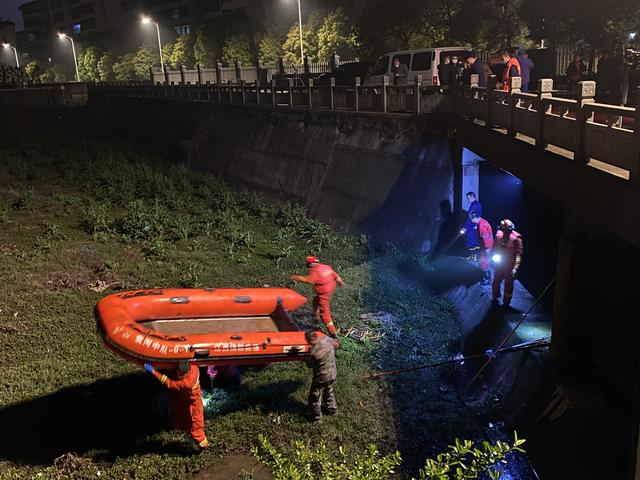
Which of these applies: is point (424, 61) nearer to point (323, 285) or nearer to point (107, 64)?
point (323, 285)

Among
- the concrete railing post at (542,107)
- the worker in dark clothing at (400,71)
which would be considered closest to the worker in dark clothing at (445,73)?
the worker in dark clothing at (400,71)

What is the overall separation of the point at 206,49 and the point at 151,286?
49.3 meters

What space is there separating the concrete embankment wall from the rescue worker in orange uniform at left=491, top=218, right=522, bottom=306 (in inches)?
147

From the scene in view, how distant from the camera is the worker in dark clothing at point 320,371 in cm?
848

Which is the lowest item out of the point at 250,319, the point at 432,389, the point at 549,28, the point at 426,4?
the point at 432,389

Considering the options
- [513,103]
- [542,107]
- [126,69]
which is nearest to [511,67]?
[513,103]

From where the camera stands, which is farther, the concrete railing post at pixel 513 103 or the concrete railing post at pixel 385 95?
the concrete railing post at pixel 385 95

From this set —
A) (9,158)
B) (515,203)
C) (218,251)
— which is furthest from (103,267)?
(9,158)

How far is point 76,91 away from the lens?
167 ft

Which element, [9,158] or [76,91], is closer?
[9,158]

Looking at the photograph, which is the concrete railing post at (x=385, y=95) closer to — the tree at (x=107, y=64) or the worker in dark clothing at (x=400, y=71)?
the worker in dark clothing at (x=400, y=71)

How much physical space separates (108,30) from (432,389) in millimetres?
89146

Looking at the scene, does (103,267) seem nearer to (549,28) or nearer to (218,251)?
(218,251)

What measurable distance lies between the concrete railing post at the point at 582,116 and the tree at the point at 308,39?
3991 cm
